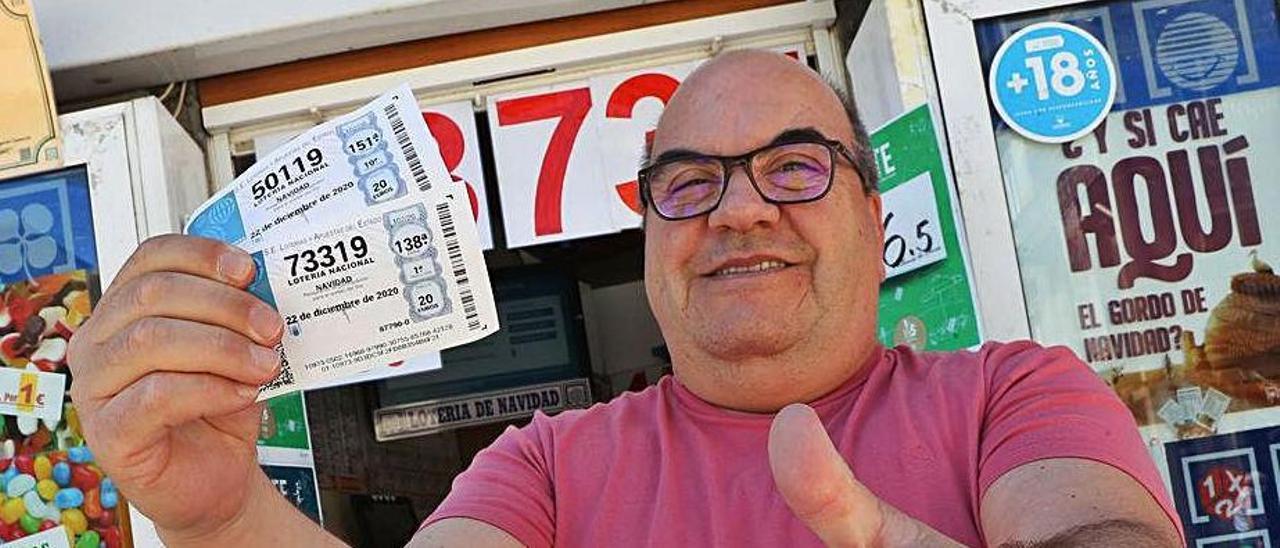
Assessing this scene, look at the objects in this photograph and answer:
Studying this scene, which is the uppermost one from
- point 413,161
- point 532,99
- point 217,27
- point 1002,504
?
point 217,27

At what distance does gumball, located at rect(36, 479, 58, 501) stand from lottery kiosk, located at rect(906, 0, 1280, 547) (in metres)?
1.96

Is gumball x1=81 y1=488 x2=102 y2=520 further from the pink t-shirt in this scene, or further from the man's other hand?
the man's other hand

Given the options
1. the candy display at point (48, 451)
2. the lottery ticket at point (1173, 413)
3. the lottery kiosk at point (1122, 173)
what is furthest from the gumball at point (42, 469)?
the lottery ticket at point (1173, 413)

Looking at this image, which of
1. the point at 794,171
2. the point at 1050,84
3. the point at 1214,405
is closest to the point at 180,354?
the point at 794,171

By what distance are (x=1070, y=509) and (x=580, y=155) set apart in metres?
1.82

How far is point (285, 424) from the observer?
9.12 ft

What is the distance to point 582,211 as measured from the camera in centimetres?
282

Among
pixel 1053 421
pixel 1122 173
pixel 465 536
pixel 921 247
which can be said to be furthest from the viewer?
pixel 1122 173

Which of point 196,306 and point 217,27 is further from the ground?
point 217,27

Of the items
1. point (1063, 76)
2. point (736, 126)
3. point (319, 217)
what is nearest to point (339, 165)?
point (319, 217)

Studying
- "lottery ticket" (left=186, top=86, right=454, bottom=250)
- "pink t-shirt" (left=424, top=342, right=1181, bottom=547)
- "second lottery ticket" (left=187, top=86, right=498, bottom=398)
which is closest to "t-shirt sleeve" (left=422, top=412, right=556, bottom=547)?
"pink t-shirt" (left=424, top=342, right=1181, bottom=547)

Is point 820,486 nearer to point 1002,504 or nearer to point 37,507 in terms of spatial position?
point 1002,504

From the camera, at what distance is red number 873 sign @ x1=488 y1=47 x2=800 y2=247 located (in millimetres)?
2811

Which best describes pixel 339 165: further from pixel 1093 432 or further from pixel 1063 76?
pixel 1063 76
